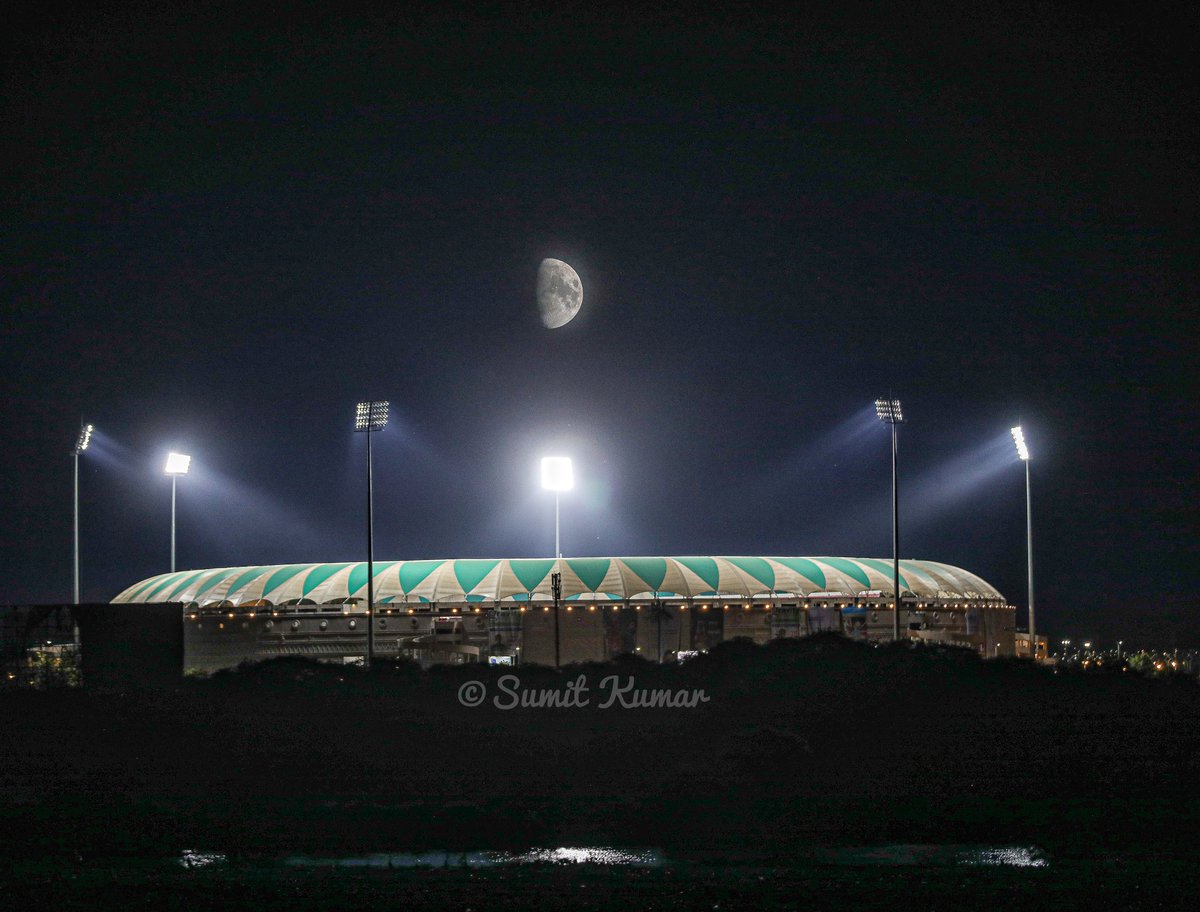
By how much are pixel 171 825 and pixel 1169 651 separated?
99.8 ft

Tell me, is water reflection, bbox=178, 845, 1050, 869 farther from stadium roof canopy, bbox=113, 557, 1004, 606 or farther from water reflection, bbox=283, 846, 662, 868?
stadium roof canopy, bbox=113, 557, 1004, 606

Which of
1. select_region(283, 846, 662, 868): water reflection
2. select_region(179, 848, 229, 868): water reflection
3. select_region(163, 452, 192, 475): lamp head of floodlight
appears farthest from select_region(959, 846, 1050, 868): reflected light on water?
select_region(163, 452, 192, 475): lamp head of floodlight

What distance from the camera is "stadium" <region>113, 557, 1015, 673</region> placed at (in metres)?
40.1

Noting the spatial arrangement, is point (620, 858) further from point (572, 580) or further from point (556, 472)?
point (556, 472)

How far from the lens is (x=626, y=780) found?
52.5 feet

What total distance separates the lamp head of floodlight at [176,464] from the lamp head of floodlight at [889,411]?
28.5 m

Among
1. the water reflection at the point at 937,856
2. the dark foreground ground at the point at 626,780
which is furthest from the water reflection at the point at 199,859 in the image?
the water reflection at the point at 937,856

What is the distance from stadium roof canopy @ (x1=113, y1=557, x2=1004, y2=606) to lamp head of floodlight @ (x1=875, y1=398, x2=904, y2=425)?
8.97 metres

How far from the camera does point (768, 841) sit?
14.3 m

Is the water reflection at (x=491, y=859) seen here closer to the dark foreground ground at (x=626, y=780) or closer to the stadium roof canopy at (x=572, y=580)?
the dark foreground ground at (x=626, y=780)

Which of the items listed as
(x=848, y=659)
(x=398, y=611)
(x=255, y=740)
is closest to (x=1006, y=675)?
(x=848, y=659)

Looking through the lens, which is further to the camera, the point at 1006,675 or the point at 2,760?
the point at 1006,675

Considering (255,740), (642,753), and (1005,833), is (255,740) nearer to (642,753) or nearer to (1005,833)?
(642,753)

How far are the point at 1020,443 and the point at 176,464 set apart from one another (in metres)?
32.5
